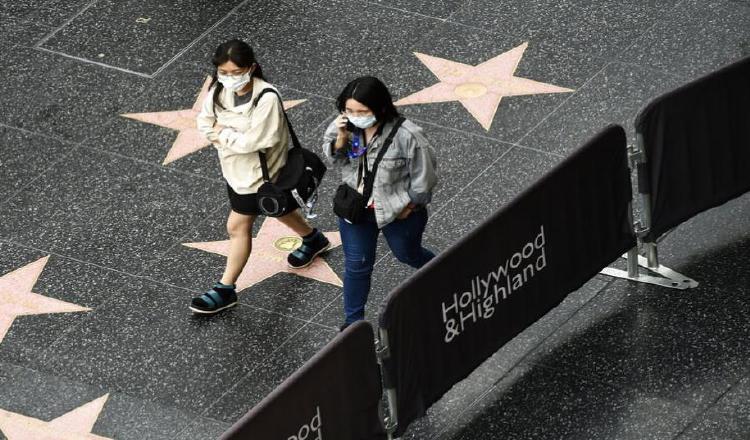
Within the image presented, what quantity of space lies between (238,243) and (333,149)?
3.59 feet

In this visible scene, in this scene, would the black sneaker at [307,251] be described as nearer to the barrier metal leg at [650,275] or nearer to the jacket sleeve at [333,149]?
the jacket sleeve at [333,149]

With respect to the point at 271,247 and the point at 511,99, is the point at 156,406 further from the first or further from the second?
the point at 511,99

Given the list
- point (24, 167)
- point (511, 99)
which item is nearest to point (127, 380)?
point (24, 167)

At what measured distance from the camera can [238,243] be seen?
942 centimetres

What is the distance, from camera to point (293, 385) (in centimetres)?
704

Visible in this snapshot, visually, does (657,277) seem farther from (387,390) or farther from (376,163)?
(387,390)

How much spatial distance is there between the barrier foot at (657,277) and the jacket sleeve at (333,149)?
1909mm

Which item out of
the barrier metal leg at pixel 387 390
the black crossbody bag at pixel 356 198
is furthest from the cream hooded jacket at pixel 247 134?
the barrier metal leg at pixel 387 390

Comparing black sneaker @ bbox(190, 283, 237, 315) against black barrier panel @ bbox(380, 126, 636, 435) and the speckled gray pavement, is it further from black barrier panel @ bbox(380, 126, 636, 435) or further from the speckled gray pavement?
black barrier panel @ bbox(380, 126, 636, 435)

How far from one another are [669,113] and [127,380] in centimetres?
347

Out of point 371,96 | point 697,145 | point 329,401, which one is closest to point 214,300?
point 371,96

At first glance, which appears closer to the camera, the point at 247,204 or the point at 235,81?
the point at 235,81

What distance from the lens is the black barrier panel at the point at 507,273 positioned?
788cm

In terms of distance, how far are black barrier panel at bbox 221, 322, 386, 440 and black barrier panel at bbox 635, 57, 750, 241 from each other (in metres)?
2.42
